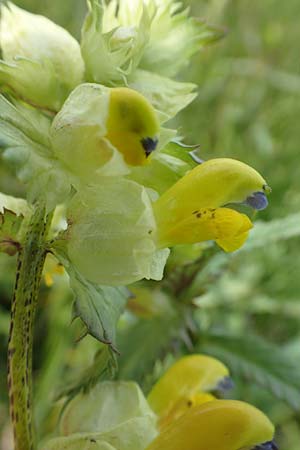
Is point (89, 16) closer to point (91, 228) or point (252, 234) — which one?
point (91, 228)

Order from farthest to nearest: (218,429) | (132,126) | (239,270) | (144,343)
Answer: (239,270) → (144,343) → (218,429) → (132,126)

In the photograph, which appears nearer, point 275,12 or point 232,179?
point 232,179

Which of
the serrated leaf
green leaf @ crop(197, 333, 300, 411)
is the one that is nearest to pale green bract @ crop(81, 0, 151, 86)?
the serrated leaf

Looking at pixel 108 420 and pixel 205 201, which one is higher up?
pixel 205 201

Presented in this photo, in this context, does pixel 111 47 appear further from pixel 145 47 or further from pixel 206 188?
pixel 206 188

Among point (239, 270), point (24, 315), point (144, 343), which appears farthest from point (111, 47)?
point (239, 270)

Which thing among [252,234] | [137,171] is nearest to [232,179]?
[137,171]
